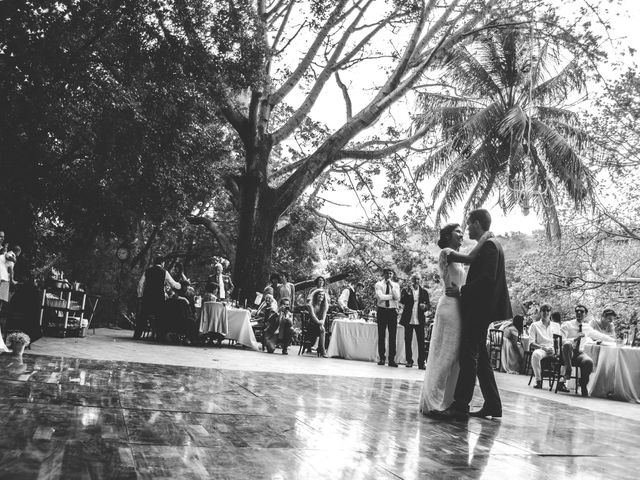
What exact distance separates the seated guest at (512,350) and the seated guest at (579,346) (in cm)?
331

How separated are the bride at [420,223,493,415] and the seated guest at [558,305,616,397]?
5245mm

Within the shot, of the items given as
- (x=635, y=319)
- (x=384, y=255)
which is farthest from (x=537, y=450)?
(x=635, y=319)

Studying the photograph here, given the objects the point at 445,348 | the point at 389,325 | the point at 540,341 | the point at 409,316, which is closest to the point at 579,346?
the point at 540,341

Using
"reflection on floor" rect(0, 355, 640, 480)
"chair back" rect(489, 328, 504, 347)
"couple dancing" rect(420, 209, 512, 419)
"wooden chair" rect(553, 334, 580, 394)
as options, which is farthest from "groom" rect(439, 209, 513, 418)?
"chair back" rect(489, 328, 504, 347)

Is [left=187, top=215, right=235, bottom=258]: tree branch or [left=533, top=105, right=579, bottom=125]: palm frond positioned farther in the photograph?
[left=533, top=105, right=579, bottom=125]: palm frond

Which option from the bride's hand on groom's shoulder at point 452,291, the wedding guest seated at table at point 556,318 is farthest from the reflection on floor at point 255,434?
the wedding guest seated at table at point 556,318

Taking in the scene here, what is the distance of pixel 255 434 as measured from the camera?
3.62 meters

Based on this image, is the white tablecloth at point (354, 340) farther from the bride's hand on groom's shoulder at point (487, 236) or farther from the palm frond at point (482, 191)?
the palm frond at point (482, 191)

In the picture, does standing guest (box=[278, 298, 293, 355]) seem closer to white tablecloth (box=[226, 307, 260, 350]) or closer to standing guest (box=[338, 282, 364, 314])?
white tablecloth (box=[226, 307, 260, 350])

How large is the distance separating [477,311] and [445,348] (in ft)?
1.37

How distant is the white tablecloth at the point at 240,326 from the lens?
501 inches

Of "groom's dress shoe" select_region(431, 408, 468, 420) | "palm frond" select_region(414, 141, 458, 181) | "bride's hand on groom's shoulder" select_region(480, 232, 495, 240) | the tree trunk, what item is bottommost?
"groom's dress shoe" select_region(431, 408, 468, 420)

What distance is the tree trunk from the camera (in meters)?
15.8

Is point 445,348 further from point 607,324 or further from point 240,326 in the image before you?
point 240,326
